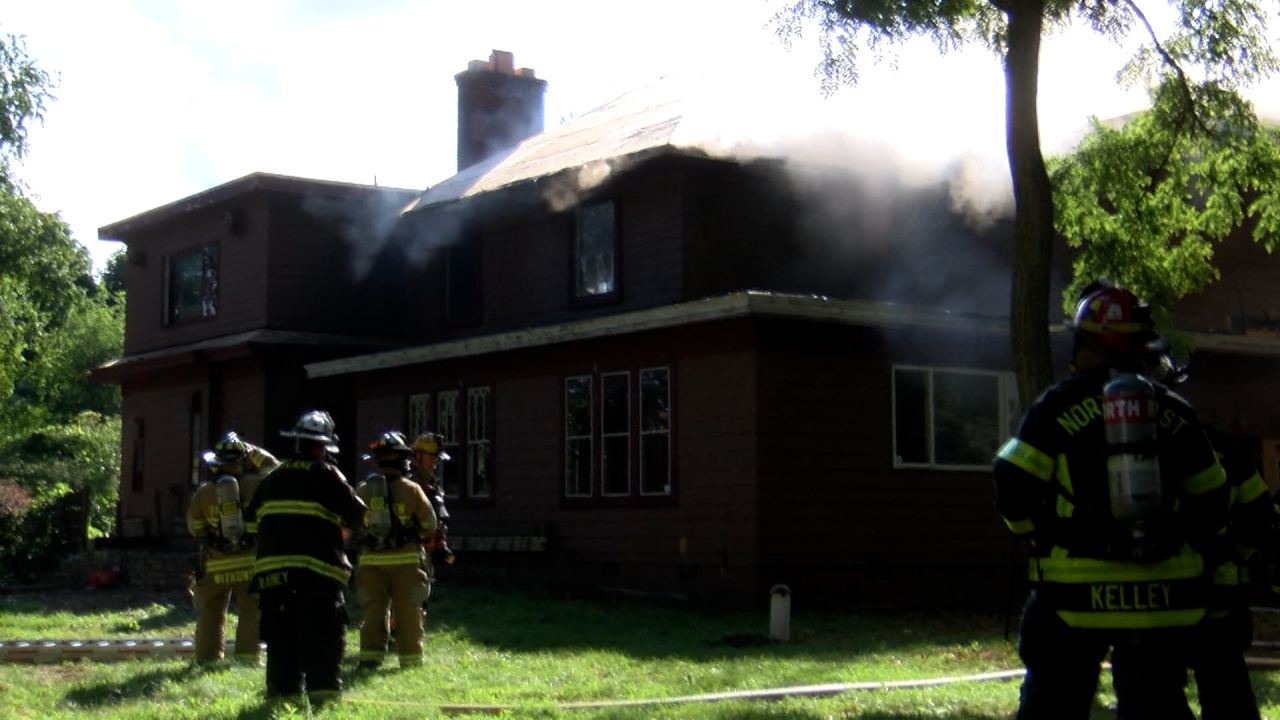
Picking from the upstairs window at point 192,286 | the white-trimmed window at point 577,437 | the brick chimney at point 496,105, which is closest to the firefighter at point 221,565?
the white-trimmed window at point 577,437

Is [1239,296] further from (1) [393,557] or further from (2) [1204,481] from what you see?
(2) [1204,481]

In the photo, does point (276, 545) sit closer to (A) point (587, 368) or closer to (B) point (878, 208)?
(A) point (587, 368)

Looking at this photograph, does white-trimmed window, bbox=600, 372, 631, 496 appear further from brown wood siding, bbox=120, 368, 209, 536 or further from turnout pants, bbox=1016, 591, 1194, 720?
turnout pants, bbox=1016, 591, 1194, 720

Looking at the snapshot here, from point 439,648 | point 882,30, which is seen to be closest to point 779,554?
point 439,648

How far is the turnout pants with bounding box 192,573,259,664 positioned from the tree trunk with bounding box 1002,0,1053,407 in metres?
5.65

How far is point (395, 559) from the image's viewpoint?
35.0 feet

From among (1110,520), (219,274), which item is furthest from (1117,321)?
(219,274)

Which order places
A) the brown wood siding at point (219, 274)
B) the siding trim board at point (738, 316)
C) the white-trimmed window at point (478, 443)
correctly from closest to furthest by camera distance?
the siding trim board at point (738, 316) → the white-trimmed window at point (478, 443) → the brown wood siding at point (219, 274)

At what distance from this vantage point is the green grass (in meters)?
8.61

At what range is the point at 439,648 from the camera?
12.6 metres

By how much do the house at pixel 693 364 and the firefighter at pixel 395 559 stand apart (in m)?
5.57

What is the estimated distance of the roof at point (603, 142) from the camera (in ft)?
59.5

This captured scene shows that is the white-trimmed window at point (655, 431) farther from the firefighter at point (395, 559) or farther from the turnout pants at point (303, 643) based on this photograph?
the turnout pants at point (303, 643)

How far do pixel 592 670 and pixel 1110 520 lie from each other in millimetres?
6656
